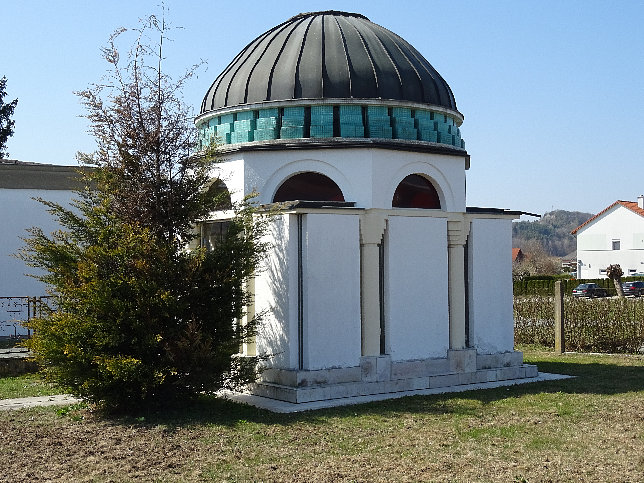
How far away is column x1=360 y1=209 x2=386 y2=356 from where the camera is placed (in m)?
12.7

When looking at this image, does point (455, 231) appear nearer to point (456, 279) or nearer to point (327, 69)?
point (456, 279)

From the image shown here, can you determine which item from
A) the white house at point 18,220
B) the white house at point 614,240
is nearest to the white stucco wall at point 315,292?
the white house at point 18,220

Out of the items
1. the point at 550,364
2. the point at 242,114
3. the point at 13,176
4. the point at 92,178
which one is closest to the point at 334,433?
the point at 92,178

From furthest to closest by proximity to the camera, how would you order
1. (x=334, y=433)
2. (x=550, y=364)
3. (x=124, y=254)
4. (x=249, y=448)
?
(x=550, y=364) → (x=124, y=254) → (x=334, y=433) → (x=249, y=448)

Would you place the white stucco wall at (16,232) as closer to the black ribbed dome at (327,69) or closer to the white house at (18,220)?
the white house at (18,220)

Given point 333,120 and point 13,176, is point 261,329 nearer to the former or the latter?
point 333,120

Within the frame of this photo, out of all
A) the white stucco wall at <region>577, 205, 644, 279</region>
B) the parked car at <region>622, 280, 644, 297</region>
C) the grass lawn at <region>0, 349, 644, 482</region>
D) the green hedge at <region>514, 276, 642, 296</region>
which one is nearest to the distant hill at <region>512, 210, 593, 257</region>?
the white stucco wall at <region>577, 205, 644, 279</region>

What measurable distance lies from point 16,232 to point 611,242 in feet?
169

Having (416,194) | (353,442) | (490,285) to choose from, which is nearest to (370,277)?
(416,194)

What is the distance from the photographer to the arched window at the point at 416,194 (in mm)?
13594

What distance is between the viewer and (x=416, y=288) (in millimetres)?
13297

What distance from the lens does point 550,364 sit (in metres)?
16.7

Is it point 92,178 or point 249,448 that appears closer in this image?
point 249,448

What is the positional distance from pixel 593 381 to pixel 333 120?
22.2ft
